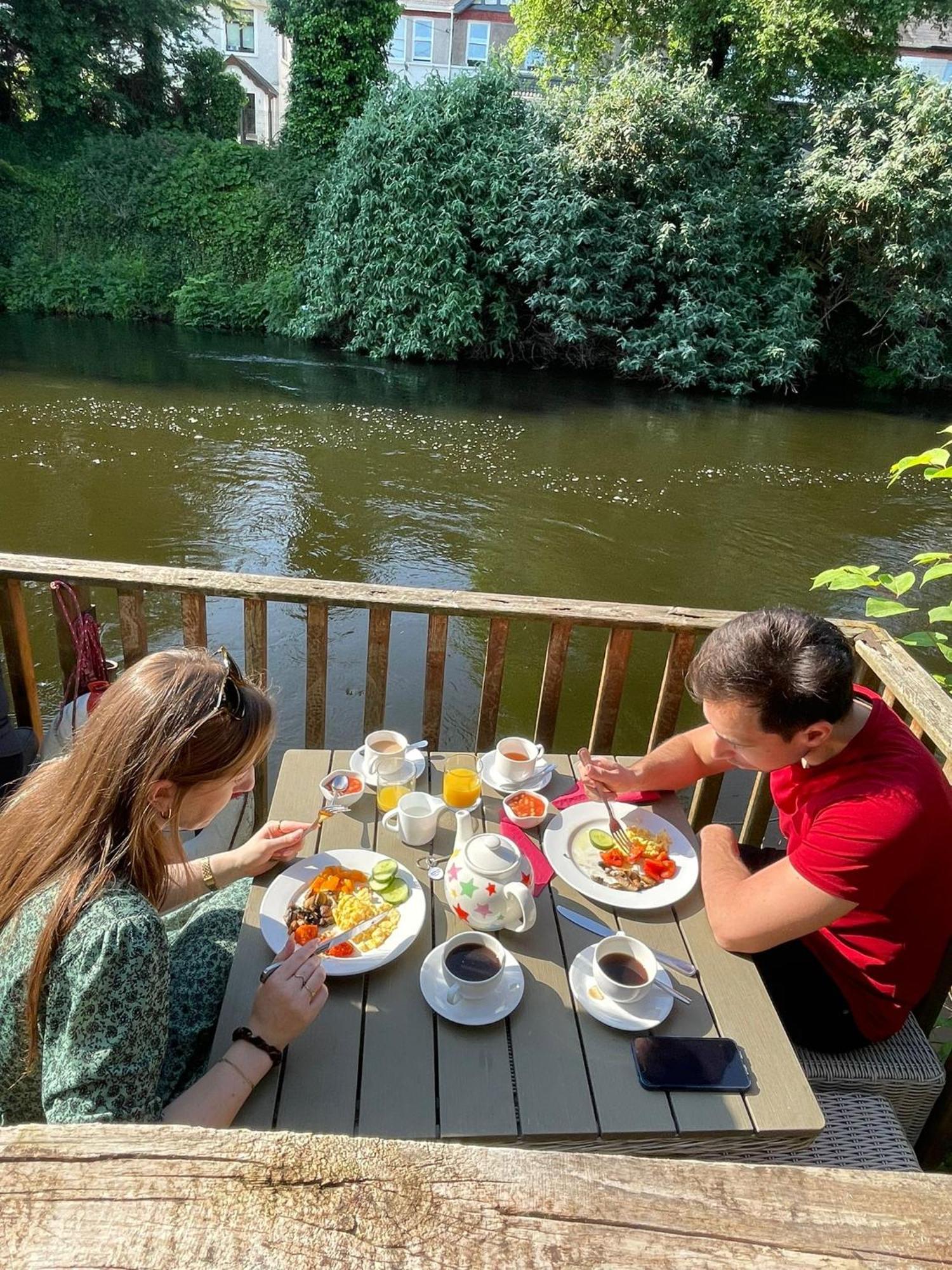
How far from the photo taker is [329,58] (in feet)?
51.3

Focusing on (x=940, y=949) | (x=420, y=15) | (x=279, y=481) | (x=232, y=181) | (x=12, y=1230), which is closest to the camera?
(x=12, y=1230)

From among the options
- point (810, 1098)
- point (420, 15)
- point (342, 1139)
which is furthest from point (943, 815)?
point (420, 15)

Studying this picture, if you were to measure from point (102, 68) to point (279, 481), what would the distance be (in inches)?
593

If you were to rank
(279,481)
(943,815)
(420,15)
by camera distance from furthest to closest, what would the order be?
(420,15) → (279,481) → (943,815)

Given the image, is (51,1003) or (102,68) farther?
(102,68)

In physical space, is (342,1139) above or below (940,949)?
above

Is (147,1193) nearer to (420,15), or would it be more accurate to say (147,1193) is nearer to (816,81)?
(816,81)

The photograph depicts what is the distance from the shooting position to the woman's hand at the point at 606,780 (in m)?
1.98

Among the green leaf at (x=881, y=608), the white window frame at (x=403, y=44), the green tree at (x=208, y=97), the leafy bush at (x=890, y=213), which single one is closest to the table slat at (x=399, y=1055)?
the green leaf at (x=881, y=608)

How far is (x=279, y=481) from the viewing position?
790 cm

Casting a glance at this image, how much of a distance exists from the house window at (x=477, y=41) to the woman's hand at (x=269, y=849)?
102 feet

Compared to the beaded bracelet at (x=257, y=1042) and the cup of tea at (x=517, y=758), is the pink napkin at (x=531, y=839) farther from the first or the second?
the beaded bracelet at (x=257, y=1042)

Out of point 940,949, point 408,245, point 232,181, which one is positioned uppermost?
point 232,181

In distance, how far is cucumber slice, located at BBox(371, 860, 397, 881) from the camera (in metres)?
1.65
